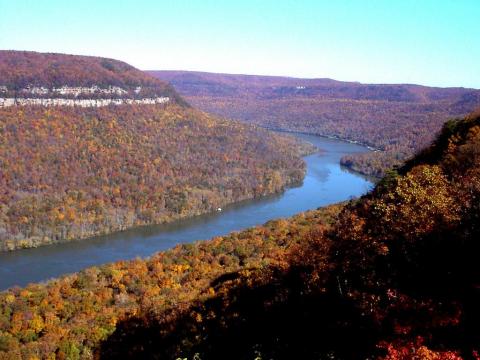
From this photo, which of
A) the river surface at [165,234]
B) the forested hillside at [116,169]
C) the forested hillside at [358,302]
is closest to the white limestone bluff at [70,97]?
the forested hillside at [116,169]

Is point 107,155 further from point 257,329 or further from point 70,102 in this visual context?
point 257,329

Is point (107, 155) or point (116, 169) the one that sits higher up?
point (107, 155)

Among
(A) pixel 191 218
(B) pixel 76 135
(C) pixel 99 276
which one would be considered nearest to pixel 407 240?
(C) pixel 99 276

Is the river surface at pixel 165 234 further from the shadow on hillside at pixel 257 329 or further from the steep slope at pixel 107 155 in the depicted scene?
the shadow on hillside at pixel 257 329

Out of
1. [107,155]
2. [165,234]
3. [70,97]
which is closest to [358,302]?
[165,234]

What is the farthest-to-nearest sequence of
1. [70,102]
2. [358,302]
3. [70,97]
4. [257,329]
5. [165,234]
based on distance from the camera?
[70,97] < [70,102] < [165,234] < [257,329] < [358,302]

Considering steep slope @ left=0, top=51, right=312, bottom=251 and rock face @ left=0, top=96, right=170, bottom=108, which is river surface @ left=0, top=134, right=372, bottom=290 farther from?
rock face @ left=0, top=96, right=170, bottom=108
